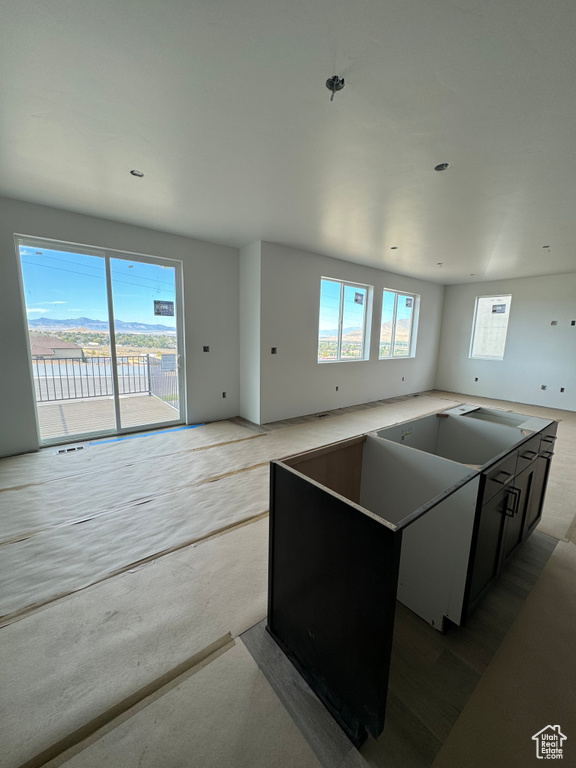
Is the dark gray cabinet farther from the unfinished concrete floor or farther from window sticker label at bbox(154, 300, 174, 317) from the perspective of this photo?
window sticker label at bbox(154, 300, 174, 317)

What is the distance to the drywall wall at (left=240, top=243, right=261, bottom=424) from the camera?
15.5ft

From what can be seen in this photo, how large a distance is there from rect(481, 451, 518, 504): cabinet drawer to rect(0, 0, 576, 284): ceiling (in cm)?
196

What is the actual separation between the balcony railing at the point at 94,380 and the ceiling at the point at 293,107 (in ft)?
9.04

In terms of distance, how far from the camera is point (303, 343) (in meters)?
5.33

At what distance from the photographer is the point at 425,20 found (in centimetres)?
128

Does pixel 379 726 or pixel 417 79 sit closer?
pixel 379 726

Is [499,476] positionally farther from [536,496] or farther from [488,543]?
[536,496]

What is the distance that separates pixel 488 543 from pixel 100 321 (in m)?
4.68

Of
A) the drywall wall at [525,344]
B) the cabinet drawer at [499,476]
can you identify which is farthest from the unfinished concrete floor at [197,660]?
the drywall wall at [525,344]

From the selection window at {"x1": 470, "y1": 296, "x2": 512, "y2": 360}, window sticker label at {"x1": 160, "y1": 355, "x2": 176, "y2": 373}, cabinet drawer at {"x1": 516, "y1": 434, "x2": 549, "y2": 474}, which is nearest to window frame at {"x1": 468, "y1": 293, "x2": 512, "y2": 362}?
window at {"x1": 470, "y1": 296, "x2": 512, "y2": 360}

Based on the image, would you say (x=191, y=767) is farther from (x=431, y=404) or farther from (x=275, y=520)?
(x=431, y=404)

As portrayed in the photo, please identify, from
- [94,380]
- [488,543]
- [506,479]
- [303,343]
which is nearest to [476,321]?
[303,343]

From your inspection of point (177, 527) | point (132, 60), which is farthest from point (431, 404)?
point (132, 60)

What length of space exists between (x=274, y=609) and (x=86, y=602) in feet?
3.61
